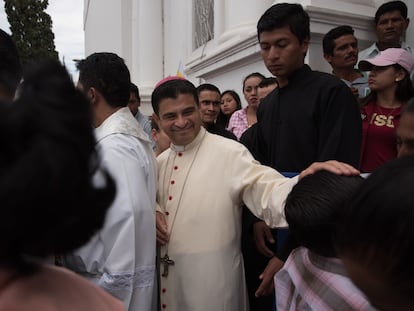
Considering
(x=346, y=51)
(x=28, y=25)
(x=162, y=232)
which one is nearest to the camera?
(x=162, y=232)

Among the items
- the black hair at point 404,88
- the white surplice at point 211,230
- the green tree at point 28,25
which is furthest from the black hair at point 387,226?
the green tree at point 28,25

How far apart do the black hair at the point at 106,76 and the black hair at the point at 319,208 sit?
997 millimetres

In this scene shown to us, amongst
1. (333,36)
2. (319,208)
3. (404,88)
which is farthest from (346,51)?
(319,208)

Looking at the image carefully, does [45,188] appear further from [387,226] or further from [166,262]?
[166,262]

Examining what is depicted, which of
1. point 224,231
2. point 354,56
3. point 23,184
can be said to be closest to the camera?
point 23,184

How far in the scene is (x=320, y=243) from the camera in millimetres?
1141

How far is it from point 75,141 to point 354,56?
2.89 metres

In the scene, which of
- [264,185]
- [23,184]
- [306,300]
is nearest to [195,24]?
[264,185]

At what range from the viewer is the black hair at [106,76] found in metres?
1.76

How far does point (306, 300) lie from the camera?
47.1 inches

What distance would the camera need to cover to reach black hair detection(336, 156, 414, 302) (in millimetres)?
610

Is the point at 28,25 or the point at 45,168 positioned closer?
the point at 45,168

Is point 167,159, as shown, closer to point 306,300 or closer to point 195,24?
point 306,300

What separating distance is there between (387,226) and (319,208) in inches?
19.0
